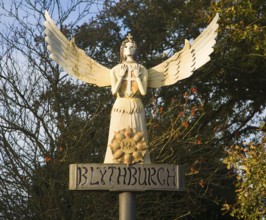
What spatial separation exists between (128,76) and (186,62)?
0.90 meters

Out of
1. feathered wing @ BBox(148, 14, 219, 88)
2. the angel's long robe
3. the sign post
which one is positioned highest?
feathered wing @ BBox(148, 14, 219, 88)

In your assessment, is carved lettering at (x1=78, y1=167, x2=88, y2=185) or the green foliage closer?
carved lettering at (x1=78, y1=167, x2=88, y2=185)

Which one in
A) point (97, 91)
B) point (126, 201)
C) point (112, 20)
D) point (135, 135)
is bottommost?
point (126, 201)

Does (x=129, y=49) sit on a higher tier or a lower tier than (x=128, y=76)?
higher

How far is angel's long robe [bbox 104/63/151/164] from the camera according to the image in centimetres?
1001

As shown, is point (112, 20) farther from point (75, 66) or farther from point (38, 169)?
point (75, 66)

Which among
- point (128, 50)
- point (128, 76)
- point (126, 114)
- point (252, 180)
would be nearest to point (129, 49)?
point (128, 50)

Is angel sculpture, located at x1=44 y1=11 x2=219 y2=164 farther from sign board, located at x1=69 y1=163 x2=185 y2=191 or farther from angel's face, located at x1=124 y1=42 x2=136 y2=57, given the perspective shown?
sign board, located at x1=69 y1=163 x2=185 y2=191

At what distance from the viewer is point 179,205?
15547 millimetres

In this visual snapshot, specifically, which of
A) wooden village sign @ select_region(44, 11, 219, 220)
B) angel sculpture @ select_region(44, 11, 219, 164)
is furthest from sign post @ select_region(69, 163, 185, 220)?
angel sculpture @ select_region(44, 11, 219, 164)

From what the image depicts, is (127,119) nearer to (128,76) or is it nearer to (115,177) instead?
(128,76)

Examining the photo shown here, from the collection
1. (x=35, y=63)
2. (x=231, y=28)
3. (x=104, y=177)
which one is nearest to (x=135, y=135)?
(x=104, y=177)

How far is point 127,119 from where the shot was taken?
1003 centimetres

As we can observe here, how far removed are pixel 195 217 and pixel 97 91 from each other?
155 inches
